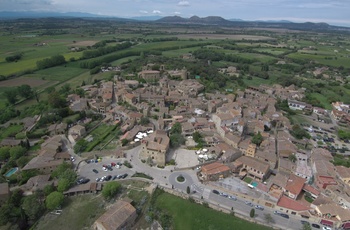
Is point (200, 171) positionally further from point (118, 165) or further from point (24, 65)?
point (24, 65)

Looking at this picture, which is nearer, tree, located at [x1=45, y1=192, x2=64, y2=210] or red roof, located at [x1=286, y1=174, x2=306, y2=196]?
tree, located at [x1=45, y1=192, x2=64, y2=210]

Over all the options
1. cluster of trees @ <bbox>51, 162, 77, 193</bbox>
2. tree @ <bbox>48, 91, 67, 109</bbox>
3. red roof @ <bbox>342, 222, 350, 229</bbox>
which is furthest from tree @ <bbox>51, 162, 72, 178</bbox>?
red roof @ <bbox>342, 222, 350, 229</bbox>

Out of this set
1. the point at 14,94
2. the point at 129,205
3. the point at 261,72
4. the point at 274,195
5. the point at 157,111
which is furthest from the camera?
the point at 261,72

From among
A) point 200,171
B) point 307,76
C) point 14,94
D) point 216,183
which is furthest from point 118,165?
point 307,76

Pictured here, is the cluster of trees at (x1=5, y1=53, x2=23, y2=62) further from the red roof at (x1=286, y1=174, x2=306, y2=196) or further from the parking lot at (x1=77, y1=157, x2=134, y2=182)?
the red roof at (x1=286, y1=174, x2=306, y2=196)

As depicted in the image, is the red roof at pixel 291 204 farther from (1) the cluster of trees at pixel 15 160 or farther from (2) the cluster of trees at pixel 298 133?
(1) the cluster of trees at pixel 15 160

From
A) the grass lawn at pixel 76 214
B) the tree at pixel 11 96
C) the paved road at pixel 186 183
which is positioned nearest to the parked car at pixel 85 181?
the paved road at pixel 186 183
